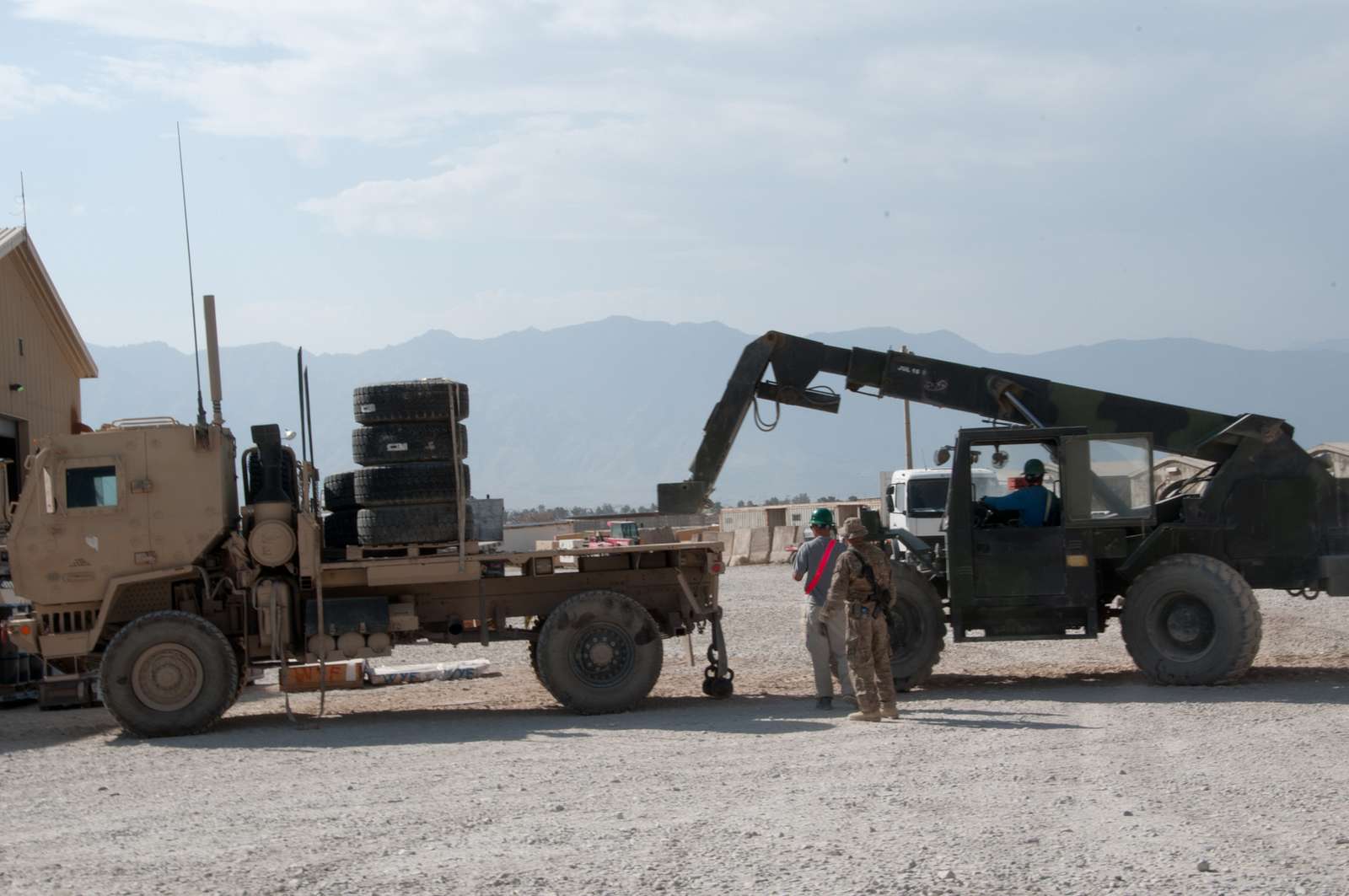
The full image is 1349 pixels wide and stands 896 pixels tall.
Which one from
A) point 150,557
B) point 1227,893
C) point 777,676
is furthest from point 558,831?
point 777,676

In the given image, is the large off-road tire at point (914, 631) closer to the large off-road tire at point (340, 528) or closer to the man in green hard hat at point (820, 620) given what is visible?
the man in green hard hat at point (820, 620)

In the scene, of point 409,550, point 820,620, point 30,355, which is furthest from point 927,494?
point 409,550

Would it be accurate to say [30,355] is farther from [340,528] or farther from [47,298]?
[340,528]

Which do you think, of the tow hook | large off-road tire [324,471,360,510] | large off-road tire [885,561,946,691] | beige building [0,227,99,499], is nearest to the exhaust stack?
large off-road tire [324,471,360,510]

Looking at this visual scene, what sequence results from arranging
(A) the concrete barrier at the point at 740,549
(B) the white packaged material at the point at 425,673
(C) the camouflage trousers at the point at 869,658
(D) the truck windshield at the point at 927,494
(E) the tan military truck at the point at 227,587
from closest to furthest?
(C) the camouflage trousers at the point at 869,658 → (E) the tan military truck at the point at 227,587 → (B) the white packaged material at the point at 425,673 → (D) the truck windshield at the point at 927,494 → (A) the concrete barrier at the point at 740,549

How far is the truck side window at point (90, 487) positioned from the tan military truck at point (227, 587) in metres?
0.02

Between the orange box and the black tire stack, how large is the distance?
1.53m

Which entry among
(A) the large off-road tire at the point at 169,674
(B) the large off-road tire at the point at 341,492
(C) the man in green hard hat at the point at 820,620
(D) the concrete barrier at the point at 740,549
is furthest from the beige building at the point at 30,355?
(D) the concrete barrier at the point at 740,549

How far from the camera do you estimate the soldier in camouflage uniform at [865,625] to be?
11844 millimetres

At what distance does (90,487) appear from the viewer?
500 inches

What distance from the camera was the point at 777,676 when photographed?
16062 millimetres

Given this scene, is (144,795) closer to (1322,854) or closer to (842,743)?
(842,743)

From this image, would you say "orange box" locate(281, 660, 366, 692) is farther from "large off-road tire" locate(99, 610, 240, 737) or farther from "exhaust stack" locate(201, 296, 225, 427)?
"exhaust stack" locate(201, 296, 225, 427)

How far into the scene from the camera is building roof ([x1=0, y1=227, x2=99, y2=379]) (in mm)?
23797
